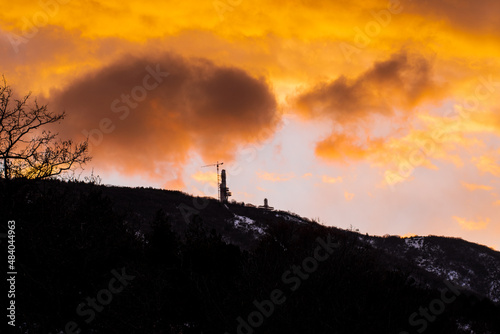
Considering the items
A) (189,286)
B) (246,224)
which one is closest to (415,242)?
(246,224)

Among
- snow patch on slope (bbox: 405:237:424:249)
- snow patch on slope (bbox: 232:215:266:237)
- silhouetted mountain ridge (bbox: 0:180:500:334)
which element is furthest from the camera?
snow patch on slope (bbox: 405:237:424:249)

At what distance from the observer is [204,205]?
300ft

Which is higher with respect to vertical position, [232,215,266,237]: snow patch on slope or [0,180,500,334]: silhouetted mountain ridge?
[232,215,266,237]: snow patch on slope

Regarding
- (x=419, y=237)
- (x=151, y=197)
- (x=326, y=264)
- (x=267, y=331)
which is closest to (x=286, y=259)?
(x=326, y=264)

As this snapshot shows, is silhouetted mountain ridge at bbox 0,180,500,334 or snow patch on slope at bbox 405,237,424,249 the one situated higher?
snow patch on slope at bbox 405,237,424,249

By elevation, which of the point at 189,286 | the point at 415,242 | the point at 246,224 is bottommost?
the point at 189,286

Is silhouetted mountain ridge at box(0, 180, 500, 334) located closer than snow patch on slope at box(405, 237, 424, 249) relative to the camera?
Yes

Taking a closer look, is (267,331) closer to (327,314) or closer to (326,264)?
(327,314)

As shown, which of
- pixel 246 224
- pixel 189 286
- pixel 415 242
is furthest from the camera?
pixel 415 242

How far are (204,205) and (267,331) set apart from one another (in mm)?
74486

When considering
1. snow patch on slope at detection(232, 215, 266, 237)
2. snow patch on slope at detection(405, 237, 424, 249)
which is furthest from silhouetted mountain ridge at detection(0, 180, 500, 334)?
snow patch on slope at detection(405, 237, 424, 249)

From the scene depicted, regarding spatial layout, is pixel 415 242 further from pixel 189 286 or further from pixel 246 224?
pixel 189 286

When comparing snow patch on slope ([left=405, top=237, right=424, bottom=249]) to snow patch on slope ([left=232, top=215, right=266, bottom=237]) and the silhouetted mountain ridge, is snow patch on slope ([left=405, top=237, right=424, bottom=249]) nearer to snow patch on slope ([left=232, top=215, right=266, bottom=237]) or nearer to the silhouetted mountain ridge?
snow patch on slope ([left=232, top=215, right=266, bottom=237])

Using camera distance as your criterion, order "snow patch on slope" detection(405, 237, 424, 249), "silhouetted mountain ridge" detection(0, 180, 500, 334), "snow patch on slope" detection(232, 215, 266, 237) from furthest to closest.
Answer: "snow patch on slope" detection(405, 237, 424, 249)
"snow patch on slope" detection(232, 215, 266, 237)
"silhouetted mountain ridge" detection(0, 180, 500, 334)
